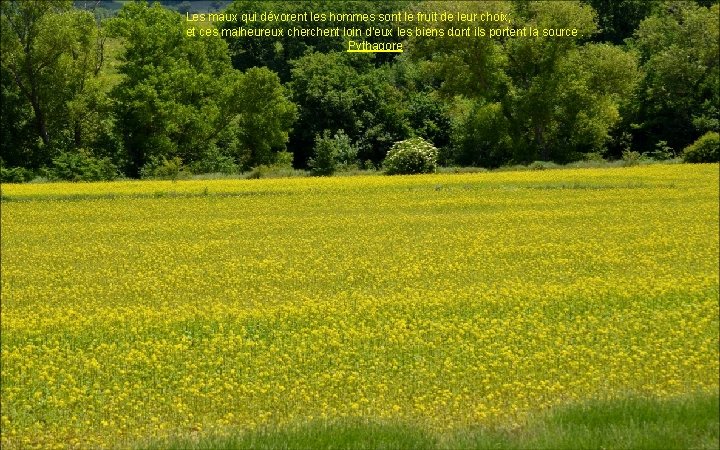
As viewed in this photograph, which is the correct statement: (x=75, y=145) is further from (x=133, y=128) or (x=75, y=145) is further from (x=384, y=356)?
(x=384, y=356)

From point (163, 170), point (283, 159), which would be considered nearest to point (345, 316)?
point (163, 170)

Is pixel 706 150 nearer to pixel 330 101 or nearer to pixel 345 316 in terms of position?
pixel 330 101

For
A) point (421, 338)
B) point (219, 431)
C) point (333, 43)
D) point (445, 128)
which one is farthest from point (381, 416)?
point (333, 43)

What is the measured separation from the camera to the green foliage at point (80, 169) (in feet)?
158

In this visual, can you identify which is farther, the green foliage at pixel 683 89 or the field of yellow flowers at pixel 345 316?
the green foliage at pixel 683 89

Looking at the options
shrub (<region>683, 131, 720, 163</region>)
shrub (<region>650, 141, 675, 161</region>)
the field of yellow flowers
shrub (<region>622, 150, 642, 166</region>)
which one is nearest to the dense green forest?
shrub (<region>650, 141, 675, 161</region>)

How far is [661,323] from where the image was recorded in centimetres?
1370

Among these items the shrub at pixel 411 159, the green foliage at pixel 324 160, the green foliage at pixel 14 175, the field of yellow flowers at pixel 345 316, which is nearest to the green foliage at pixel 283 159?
the green foliage at pixel 324 160

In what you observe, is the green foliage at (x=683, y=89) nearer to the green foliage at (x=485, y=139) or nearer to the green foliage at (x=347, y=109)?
the green foliage at (x=485, y=139)

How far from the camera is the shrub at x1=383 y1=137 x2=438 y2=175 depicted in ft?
149

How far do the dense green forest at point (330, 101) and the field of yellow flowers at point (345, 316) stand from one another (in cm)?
2275

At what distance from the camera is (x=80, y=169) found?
4841 centimetres

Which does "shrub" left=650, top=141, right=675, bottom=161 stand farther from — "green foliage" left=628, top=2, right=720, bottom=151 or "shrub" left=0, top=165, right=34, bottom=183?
"shrub" left=0, top=165, right=34, bottom=183

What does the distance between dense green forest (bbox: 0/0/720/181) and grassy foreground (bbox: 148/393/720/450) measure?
38.3m
